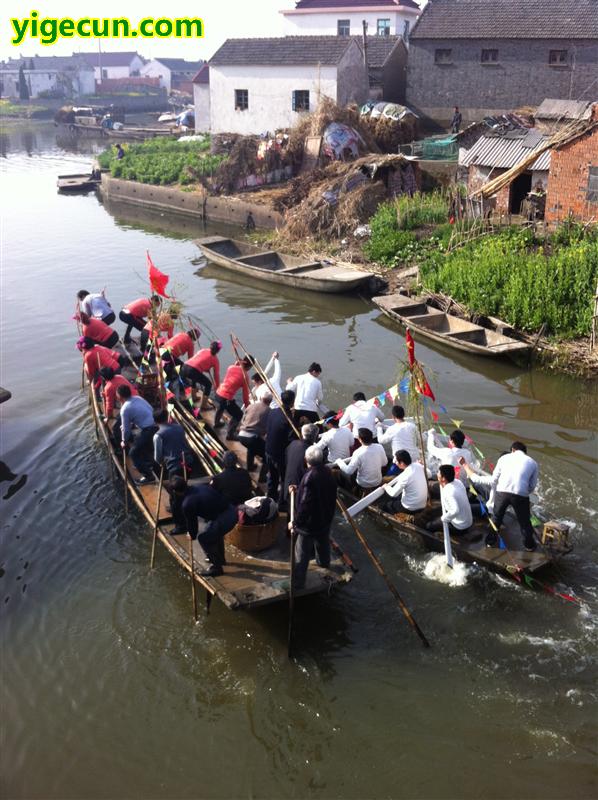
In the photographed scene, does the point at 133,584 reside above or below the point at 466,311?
below

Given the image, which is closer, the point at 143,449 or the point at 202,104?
the point at 143,449

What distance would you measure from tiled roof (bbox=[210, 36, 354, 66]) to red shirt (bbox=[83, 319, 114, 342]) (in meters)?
26.3

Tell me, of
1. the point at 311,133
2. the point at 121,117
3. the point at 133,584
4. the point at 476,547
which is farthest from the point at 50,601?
the point at 121,117

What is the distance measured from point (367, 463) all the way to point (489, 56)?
32038 mm

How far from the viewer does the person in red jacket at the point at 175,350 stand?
550 inches

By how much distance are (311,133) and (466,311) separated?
17.6 meters

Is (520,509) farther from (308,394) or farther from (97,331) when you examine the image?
(97,331)

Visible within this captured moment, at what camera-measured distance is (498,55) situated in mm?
36156

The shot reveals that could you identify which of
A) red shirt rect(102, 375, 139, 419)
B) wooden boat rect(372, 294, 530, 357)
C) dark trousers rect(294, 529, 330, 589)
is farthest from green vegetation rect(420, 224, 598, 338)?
dark trousers rect(294, 529, 330, 589)

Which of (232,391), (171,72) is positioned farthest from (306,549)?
(171,72)

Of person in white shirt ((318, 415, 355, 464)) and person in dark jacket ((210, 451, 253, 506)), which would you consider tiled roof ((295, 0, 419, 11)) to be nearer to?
person in white shirt ((318, 415, 355, 464))

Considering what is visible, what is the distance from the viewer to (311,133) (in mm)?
32938

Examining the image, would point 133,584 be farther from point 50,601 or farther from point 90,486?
point 90,486

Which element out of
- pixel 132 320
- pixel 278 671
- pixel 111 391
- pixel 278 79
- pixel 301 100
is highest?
pixel 278 79
